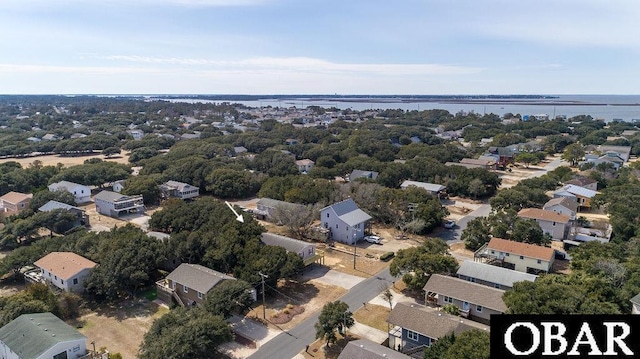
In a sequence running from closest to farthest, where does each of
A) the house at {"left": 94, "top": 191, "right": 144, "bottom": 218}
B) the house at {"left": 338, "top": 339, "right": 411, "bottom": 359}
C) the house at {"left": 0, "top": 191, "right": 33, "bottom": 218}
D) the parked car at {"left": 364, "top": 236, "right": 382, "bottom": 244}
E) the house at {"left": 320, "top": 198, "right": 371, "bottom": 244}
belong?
the house at {"left": 338, "top": 339, "right": 411, "bottom": 359}
the house at {"left": 320, "top": 198, "right": 371, "bottom": 244}
the parked car at {"left": 364, "top": 236, "right": 382, "bottom": 244}
the house at {"left": 0, "top": 191, "right": 33, "bottom": 218}
the house at {"left": 94, "top": 191, "right": 144, "bottom": 218}

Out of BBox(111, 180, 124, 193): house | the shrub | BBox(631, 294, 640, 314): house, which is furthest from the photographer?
BBox(111, 180, 124, 193): house

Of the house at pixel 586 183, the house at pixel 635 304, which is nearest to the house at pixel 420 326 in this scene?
the house at pixel 635 304

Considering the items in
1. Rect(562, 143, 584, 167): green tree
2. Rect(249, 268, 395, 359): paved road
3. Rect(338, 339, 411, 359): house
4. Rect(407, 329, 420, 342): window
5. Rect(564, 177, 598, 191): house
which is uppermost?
Rect(562, 143, 584, 167): green tree

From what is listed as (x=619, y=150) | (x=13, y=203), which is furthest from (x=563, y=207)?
(x=13, y=203)

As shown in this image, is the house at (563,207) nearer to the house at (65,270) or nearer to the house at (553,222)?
the house at (553,222)

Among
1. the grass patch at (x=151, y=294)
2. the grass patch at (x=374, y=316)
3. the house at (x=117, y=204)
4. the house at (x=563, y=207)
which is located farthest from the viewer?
the house at (x=117, y=204)

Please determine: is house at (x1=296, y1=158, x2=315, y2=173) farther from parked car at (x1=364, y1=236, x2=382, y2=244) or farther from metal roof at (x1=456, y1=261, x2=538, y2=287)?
metal roof at (x1=456, y1=261, x2=538, y2=287)

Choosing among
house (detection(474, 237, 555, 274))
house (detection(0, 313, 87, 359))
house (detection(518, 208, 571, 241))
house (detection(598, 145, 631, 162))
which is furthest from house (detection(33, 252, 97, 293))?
house (detection(598, 145, 631, 162))
